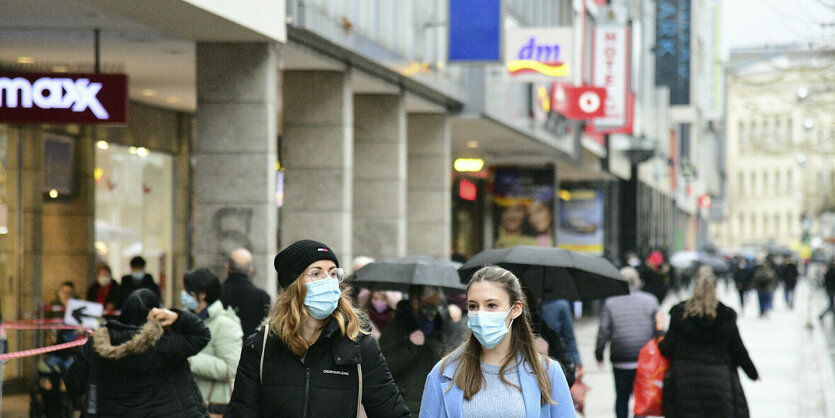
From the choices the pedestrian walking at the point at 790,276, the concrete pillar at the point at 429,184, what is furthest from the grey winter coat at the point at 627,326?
the pedestrian walking at the point at 790,276

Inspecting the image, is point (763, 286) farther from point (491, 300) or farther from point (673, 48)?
point (491, 300)

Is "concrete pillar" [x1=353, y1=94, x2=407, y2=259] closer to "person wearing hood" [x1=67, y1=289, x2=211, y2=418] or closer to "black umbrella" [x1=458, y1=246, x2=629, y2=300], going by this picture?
"black umbrella" [x1=458, y1=246, x2=629, y2=300]

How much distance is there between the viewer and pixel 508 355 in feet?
15.3

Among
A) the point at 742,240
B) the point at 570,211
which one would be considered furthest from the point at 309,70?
the point at 742,240

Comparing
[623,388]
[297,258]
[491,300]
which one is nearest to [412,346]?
[297,258]

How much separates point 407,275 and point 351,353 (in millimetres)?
4453

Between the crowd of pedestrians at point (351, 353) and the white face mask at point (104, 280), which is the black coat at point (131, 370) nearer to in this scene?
the crowd of pedestrians at point (351, 353)

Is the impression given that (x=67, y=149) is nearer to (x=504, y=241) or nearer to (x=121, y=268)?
(x=121, y=268)

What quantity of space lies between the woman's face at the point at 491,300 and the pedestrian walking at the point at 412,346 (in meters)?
3.29

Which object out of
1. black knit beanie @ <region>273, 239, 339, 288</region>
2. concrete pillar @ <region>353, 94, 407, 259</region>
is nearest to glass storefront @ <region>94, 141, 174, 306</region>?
concrete pillar @ <region>353, 94, 407, 259</region>

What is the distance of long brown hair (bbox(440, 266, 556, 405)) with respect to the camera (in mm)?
4598

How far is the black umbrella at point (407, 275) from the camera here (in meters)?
9.36

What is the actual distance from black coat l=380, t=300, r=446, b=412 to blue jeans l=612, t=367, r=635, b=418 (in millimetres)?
4217

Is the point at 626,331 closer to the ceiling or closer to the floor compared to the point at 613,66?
closer to the floor
